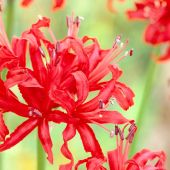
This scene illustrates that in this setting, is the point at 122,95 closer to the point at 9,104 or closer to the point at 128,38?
the point at 9,104

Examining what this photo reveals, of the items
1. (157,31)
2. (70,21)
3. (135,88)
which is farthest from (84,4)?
(70,21)

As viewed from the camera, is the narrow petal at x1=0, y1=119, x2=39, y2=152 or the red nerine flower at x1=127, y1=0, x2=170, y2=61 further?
the red nerine flower at x1=127, y1=0, x2=170, y2=61

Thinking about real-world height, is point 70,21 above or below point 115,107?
above

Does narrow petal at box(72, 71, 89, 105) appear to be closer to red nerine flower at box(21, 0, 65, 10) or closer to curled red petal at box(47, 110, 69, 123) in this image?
curled red petal at box(47, 110, 69, 123)

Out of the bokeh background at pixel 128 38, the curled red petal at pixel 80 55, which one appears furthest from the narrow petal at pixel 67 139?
the bokeh background at pixel 128 38

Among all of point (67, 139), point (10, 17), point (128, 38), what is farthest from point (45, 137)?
point (128, 38)

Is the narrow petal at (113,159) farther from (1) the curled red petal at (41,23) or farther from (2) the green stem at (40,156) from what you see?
(1) the curled red petal at (41,23)

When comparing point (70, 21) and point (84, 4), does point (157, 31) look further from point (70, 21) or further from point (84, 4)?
point (84, 4)

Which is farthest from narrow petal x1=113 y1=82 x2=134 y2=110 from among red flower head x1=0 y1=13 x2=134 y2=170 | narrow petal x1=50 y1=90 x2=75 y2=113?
narrow petal x1=50 y1=90 x2=75 y2=113
